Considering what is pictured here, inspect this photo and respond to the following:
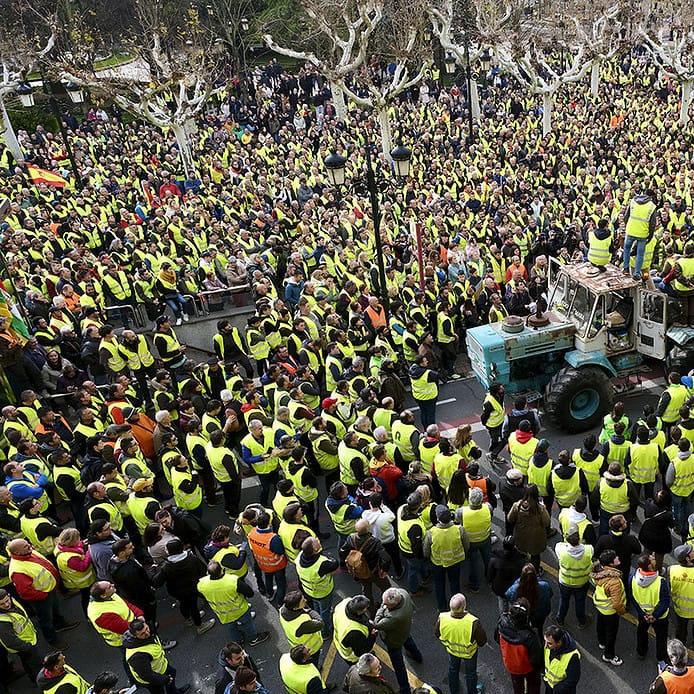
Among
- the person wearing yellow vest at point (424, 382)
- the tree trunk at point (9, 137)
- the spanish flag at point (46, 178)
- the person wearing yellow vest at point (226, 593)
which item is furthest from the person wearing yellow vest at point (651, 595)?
the tree trunk at point (9, 137)

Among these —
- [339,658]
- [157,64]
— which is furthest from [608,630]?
[157,64]

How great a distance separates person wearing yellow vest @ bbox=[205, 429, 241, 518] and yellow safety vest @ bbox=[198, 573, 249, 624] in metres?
→ 2.11

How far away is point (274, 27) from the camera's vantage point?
37312 millimetres

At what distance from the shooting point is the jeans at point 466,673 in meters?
6.39

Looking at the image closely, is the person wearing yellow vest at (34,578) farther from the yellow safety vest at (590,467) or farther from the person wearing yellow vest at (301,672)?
the yellow safety vest at (590,467)

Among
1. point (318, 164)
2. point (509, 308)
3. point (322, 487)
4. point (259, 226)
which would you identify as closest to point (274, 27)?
point (318, 164)

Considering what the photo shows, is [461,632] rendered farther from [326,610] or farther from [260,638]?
[260,638]

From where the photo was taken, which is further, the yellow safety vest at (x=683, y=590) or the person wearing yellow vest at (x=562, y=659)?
the yellow safety vest at (x=683, y=590)

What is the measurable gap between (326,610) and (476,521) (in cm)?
186

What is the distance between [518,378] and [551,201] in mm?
8108

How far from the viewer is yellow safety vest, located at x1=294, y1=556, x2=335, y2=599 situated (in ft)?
22.5

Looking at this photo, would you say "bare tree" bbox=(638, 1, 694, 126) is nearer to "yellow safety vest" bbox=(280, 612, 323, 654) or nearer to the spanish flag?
the spanish flag

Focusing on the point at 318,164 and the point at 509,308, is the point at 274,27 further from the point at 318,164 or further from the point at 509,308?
the point at 509,308

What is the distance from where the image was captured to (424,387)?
10508 millimetres
